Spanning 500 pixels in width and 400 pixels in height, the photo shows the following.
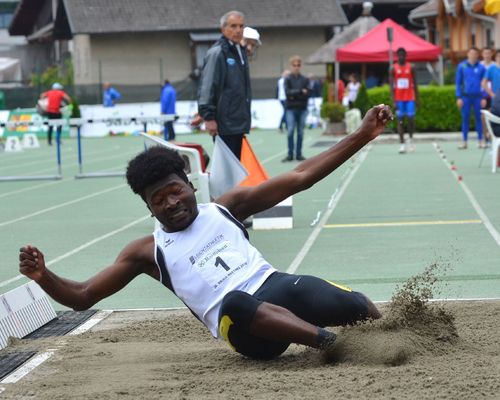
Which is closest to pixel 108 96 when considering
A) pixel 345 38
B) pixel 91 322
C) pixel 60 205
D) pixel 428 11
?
pixel 345 38

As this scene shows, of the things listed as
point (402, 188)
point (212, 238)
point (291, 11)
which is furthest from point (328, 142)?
point (291, 11)

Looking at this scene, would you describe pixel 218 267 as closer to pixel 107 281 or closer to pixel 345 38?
pixel 107 281

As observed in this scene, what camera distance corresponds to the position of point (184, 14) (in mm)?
58469

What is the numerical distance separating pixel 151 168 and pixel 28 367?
4.19ft

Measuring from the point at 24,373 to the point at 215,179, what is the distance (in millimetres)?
5364

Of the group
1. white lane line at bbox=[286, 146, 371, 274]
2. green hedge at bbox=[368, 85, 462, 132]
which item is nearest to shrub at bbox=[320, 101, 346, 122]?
green hedge at bbox=[368, 85, 462, 132]

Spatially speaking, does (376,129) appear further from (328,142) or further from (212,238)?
(328,142)

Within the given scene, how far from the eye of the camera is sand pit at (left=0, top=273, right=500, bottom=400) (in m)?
5.36

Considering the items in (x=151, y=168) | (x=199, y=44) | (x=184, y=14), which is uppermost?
(x=184, y=14)

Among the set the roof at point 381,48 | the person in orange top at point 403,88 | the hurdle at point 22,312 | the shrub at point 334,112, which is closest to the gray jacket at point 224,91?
the hurdle at point 22,312

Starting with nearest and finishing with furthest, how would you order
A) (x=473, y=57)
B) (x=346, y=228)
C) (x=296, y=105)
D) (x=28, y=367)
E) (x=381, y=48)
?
(x=28, y=367)
(x=346, y=228)
(x=296, y=105)
(x=473, y=57)
(x=381, y=48)

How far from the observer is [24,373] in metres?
6.23

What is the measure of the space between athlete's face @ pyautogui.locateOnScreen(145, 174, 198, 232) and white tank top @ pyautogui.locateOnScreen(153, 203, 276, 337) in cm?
8

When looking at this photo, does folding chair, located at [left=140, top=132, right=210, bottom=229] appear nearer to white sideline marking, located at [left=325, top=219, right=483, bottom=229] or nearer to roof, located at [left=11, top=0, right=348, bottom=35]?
white sideline marking, located at [left=325, top=219, right=483, bottom=229]
